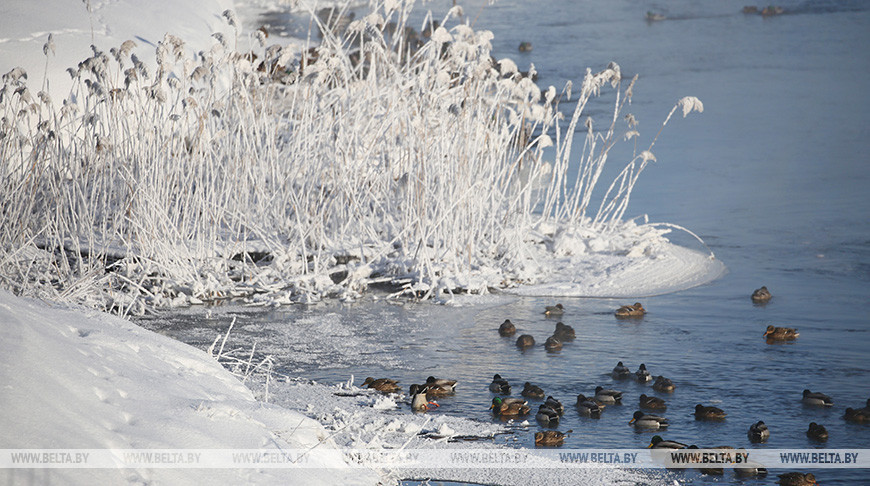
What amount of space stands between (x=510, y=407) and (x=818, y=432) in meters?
1.05

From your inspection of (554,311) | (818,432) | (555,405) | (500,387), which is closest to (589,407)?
(555,405)

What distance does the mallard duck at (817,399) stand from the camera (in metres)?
3.36

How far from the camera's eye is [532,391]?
3.45 meters

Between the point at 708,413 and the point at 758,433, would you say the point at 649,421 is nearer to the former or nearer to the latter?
the point at 708,413

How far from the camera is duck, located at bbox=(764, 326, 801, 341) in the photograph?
4250 millimetres

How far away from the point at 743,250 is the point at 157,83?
13.0 feet

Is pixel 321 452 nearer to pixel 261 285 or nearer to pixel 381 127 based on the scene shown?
pixel 261 285

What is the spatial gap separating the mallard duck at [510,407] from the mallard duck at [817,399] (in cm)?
105

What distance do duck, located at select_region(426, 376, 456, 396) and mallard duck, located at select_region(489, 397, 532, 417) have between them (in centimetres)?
28

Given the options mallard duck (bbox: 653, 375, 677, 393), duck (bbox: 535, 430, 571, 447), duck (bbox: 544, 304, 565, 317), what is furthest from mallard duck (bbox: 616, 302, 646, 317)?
duck (bbox: 535, 430, 571, 447)

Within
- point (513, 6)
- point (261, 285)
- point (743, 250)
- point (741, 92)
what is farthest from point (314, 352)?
point (513, 6)

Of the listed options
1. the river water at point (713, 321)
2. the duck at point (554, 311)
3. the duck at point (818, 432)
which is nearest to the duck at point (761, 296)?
the river water at point (713, 321)

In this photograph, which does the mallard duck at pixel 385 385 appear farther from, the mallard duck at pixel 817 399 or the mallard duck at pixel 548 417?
the mallard duck at pixel 817 399

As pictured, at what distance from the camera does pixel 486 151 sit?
5891 millimetres
